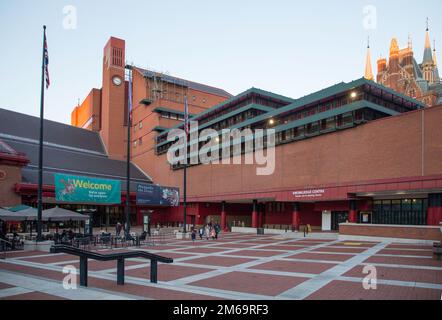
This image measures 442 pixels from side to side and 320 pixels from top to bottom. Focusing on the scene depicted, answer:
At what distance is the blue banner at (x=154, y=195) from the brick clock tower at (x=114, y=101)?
3895 centimetres

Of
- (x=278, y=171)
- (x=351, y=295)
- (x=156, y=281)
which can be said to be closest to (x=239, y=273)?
(x=156, y=281)

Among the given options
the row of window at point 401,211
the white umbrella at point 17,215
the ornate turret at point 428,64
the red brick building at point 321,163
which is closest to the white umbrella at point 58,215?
the white umbrella at point 17,215

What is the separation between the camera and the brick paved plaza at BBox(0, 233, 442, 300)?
35.5ft

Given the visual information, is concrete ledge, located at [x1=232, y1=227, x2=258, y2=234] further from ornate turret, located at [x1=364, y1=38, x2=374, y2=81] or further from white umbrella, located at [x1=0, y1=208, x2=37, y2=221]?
ornate turret, located at [x1=364, y1=38, x2=374, y2=81]

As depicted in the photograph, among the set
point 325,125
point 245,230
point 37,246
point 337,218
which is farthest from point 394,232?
point 37,246

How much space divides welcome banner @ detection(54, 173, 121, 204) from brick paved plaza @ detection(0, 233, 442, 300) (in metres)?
18.7

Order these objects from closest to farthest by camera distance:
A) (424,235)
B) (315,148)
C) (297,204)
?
(424,235)
(315,148)
(297,204)

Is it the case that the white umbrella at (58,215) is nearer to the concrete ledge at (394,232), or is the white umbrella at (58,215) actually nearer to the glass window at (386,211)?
the concrete ledge at (394,232)

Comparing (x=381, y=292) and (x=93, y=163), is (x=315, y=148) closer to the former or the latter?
(x=381, y=292)

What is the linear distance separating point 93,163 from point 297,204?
147 feet

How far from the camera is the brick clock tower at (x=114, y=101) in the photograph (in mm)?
82875

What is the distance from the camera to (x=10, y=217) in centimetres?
2620

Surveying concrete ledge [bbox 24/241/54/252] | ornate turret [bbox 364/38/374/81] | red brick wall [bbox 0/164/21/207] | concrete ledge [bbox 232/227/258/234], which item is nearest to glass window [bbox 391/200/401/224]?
concrete ledge [bbox 232/227/258/234]
